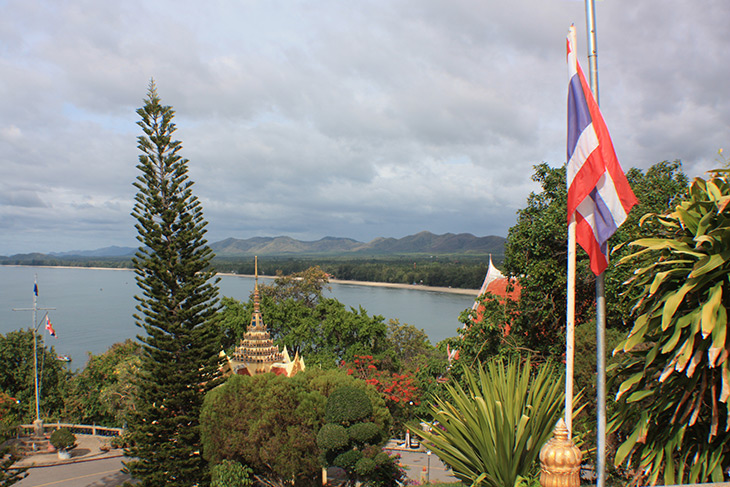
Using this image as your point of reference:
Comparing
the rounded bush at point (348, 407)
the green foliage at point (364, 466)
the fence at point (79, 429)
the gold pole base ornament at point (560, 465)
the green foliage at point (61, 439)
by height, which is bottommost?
the fence at point (79, 429)

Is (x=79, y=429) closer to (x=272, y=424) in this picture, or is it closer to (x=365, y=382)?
(x=272, y=424)

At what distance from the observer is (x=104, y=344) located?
34.6 meters

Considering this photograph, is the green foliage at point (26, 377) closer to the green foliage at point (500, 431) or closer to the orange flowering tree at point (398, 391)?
the orange flowering tree at point (398, 391)

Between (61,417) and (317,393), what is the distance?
16.5m

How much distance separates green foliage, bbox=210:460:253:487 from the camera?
9.54 metres

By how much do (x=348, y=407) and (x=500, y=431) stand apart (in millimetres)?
5790

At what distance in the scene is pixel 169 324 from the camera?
10.1 m

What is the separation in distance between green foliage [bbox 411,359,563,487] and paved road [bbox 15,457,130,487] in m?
13.1

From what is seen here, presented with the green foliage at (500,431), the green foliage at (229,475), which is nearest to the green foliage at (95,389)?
the green foliage at (229,475)

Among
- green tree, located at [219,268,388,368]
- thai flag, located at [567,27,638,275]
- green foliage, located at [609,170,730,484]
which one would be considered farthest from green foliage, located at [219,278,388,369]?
thai flag, located at [567,27,638,275]

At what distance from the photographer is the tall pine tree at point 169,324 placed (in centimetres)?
974

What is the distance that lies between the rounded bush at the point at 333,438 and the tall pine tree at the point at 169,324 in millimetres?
2824

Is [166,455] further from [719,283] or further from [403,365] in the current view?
[403,365]

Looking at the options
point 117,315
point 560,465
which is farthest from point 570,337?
point 117,315
